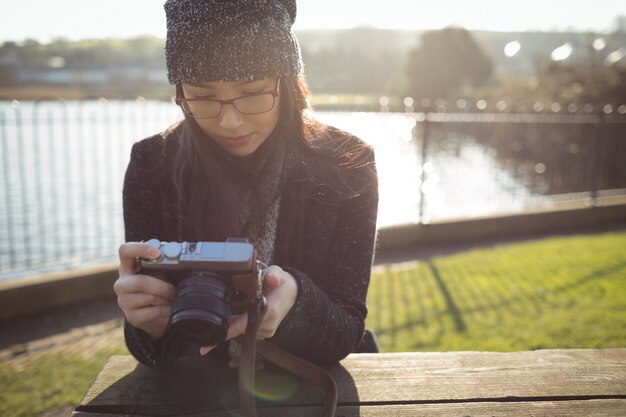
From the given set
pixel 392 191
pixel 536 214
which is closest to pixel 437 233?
pixel 536 214

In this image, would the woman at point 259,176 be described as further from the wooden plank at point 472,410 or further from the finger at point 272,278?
the wooden plank at point 472,410

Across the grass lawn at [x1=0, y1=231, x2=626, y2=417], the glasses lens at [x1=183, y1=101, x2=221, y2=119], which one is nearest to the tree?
the grass lawn at [x1=0, y1=231, x2=626, y2=417]

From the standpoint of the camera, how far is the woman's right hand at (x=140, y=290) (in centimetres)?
125

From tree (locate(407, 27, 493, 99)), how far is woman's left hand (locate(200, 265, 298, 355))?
130 ft

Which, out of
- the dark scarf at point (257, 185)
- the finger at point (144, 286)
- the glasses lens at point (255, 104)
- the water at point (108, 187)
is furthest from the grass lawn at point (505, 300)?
the finger at point (144, 286)

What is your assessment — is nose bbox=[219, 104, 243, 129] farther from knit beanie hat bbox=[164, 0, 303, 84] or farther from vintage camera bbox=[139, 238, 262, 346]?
vintage camera bbox=[139, 238, 262, 346]

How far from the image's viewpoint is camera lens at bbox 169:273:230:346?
110cm

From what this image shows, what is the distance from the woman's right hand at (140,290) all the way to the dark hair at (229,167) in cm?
52

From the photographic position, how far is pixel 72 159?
1648 cm

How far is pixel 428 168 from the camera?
879cm

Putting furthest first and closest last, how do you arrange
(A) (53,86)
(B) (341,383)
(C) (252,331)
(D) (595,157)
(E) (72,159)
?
(E) (72,159)
(A) (53,86)
(D) (595,157)
(B) (341,383)
(C) (252,331)

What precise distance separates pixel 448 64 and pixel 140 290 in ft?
137

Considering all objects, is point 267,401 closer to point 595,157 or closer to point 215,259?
point 215,259

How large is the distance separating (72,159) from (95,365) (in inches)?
559
